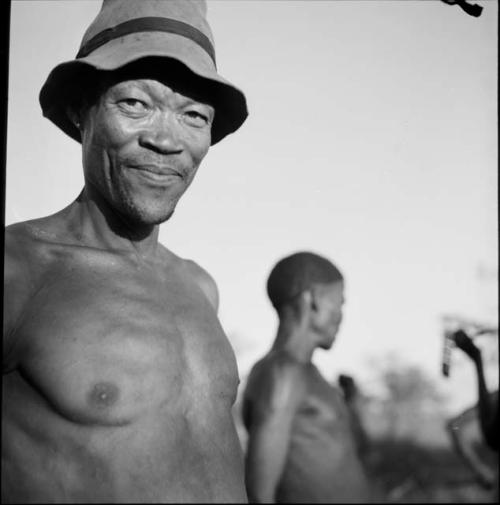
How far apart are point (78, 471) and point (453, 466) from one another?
10611 millimetres

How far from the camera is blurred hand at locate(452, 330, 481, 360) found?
5.69m

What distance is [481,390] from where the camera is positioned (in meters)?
5.85

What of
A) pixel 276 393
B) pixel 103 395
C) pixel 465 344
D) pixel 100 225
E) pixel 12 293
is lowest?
pixel 276 393

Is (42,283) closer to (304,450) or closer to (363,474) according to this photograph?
(304,450)

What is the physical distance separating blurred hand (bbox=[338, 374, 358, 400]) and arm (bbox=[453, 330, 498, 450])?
121 cm

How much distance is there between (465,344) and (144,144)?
12.9 ft

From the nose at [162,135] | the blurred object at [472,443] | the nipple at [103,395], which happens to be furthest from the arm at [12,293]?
the blurred object at [472,443]

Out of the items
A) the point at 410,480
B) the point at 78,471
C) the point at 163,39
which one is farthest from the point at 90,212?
the point at 410,480

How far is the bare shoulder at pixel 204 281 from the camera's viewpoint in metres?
2.71

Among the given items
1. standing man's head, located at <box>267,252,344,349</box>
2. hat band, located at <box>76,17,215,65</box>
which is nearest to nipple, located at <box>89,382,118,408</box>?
hat band, located at <box>76,17,215,65</box>

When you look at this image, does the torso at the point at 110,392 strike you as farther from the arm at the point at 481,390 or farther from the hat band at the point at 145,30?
the arm at the point at 481,390

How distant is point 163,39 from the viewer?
232cm

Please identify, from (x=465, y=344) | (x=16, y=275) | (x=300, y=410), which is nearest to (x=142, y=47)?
(x=16, y=275)

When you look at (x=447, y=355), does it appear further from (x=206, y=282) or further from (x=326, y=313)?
(x=206, y=282)
